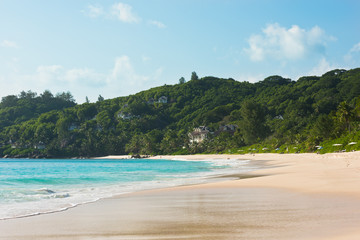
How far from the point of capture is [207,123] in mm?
157500

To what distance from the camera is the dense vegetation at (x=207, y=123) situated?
321 ft

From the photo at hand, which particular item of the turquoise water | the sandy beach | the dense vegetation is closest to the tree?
the dense vegetation

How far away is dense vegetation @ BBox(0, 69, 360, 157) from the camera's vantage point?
321ft

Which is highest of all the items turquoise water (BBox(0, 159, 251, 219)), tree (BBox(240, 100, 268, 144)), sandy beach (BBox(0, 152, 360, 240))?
tree (BBox(240, 100, 268, 144))

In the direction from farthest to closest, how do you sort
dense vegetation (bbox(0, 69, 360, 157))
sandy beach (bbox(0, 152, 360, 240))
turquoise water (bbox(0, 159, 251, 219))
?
Result: 1. dense vegetation (bbox(0, 69, 360, 157))
2. turquoise water (bbox(0, 159, 251, 219))
3. sandy beach (bbox(0, 152, 360, 240))

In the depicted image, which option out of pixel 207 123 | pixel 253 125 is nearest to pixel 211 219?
pixel 253 125

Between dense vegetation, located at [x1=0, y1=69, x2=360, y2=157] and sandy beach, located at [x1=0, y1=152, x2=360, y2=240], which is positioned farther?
dense vegetation, located at [x1=0, y1=69, x2=360, y2=157]

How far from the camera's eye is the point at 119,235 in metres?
7.61

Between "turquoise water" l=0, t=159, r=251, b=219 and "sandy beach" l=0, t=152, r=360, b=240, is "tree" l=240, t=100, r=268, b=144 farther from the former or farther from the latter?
"sandy beach" l=0, t=152, r=360, b=240

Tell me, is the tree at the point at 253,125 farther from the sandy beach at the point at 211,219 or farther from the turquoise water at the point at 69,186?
the sandy beach at the point at 211,219

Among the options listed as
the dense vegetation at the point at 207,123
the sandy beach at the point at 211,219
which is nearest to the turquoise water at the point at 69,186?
the sandy beach at the point at 211,219

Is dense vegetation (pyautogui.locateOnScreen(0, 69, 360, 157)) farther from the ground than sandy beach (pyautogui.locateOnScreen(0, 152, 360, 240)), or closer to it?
farther from the ground

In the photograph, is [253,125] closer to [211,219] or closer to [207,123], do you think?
[207,123]

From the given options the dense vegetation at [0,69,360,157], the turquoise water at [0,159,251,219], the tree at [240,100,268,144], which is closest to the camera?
the turquoise water at [0,159,251,219]
